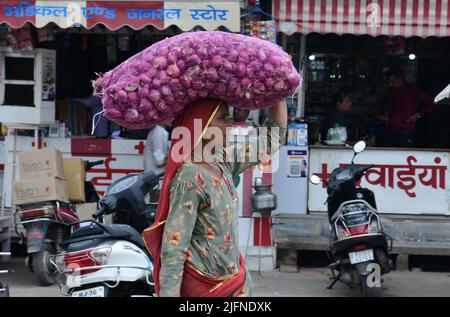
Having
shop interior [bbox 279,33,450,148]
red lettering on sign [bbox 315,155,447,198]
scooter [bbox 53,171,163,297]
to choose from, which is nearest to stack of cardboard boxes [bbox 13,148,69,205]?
scooter [bbox 53,171,163,297]

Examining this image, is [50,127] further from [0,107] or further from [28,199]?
[28,199]

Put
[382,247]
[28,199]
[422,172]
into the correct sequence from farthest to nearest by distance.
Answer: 1. [422,172]
2. [28,199]
3. [382,247]

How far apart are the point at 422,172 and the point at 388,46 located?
6.90 ft

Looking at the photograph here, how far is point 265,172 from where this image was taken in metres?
7.53

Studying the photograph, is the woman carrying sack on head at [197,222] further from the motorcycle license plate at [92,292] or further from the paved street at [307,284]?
the paved street at [307,284]

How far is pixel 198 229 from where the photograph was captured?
2805 millimetres

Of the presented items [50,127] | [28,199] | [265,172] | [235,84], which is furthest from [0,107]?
[235,84]

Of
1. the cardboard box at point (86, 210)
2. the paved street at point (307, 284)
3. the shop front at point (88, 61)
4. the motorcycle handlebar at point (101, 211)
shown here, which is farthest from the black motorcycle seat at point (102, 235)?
the shop front at point (88, 61)

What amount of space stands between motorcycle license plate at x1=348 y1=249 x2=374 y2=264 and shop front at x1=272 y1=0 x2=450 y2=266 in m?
1.40

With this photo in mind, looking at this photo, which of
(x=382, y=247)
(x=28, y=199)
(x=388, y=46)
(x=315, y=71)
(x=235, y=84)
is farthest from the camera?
(x=315, y=71)

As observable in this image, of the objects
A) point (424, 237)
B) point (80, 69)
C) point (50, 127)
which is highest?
point (80, 69)

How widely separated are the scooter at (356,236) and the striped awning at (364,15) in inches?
73.1

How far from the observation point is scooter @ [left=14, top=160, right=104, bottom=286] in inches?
262

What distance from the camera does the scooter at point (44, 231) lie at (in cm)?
664
